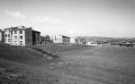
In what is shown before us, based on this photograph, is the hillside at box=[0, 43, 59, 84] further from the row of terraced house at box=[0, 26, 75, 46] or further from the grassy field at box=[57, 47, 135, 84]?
the row of terraced house at box=[0, 26, 75, 46]

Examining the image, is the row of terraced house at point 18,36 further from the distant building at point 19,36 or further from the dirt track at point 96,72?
the dirt track at point 96,72

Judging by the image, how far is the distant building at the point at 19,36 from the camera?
5019cm

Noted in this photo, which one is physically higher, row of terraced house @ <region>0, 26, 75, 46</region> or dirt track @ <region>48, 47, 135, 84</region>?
row of terraced house @ <region>0, 26, 75, 46</region>

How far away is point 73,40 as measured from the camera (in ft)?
343

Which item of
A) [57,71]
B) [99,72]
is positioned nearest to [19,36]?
[57,71]

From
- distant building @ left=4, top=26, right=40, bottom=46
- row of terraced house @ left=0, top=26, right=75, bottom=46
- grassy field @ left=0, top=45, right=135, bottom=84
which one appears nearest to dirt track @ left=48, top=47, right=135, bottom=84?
grassy field @ left=0, top=45, right=135, bottom=84

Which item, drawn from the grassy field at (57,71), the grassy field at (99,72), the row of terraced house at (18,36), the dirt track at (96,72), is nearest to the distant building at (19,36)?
the row of terraced house at (18,36)

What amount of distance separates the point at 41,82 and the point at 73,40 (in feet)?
318

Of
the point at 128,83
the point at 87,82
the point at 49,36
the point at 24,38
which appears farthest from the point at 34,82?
the point at 49,36

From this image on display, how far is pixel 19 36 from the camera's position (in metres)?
50.4

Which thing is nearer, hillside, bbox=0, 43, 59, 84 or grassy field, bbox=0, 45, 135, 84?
hillside, bbox=0, 43, 59, 84

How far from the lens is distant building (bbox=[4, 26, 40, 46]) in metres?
50.2

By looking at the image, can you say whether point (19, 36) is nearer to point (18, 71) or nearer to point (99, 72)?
point (18, 71)

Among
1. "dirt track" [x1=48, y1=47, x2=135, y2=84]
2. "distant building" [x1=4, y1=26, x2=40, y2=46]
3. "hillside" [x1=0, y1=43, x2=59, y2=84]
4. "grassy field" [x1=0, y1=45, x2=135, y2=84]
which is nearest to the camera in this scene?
"hillside" [x1=0, y1=43, x2=59, y2=84]
